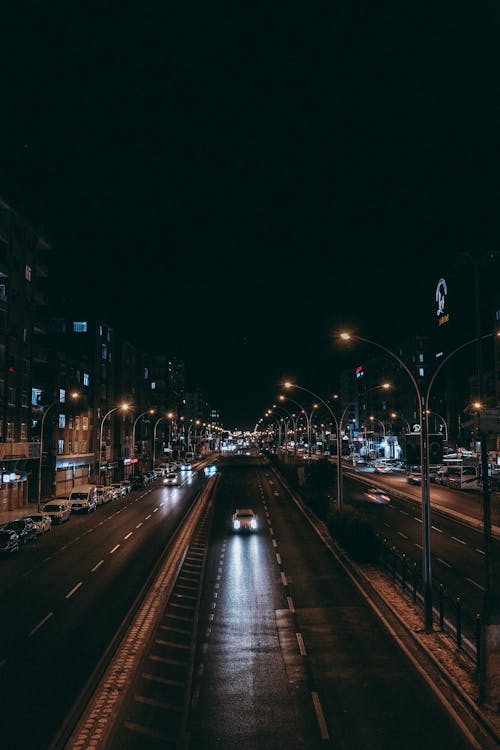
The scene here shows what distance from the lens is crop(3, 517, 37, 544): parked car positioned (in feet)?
115

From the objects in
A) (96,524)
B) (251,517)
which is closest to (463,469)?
(251,517)

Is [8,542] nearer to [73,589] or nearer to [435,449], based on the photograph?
[73,589]

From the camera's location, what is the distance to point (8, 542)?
31.8 meters

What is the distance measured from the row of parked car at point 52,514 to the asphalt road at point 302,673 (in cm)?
1242

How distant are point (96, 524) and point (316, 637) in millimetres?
30631

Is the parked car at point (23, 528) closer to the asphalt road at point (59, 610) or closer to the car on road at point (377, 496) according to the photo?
the asphalt road at point (59, 610)

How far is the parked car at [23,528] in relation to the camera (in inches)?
1377

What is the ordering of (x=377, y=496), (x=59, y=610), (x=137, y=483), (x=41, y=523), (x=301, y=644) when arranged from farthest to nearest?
(x=137, y=483) → (x=377, y=496) → (x=41, y=523) → (x=59, y=610) → (x=301, y=644)

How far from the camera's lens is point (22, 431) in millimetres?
55375

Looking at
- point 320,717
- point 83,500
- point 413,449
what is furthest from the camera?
point 83,500

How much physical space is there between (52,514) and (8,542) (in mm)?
13237

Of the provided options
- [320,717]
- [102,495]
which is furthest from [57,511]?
[320,717]

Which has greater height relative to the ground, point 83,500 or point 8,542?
point 8,542

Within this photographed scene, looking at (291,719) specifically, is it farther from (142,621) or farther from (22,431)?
(22,431)
